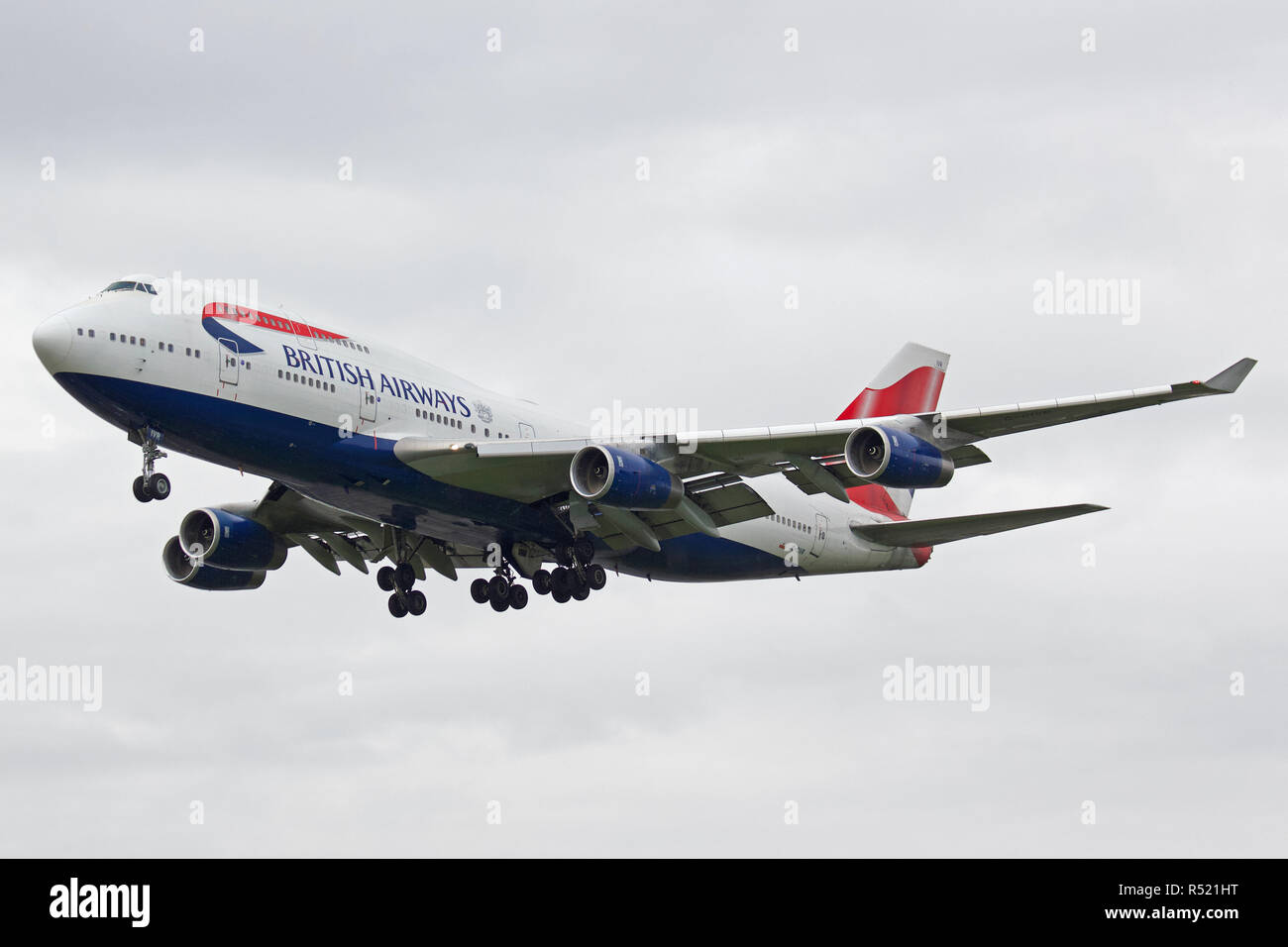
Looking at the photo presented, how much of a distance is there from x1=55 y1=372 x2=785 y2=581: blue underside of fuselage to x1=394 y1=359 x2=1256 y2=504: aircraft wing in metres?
0.64

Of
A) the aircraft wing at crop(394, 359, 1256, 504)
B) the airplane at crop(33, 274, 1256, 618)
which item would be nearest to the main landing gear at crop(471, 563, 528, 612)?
the airplane at crop(33, 274, 1256, 618)

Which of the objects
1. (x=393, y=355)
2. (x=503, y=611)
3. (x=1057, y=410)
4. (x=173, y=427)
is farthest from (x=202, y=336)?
(x=1057, y=410)

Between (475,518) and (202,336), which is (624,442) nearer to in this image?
(475,518)

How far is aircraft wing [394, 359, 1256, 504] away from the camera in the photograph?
39.5 metres

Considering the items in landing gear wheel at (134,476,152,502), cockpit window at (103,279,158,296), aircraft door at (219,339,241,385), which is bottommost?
landing gear wheel at (134,476,152,502)

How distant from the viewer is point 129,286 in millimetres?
38875

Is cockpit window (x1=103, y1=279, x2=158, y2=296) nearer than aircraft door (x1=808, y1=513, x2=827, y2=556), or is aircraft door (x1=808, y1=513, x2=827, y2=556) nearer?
cockpit window (x1=103, y1=279, x2=158, y2=296)

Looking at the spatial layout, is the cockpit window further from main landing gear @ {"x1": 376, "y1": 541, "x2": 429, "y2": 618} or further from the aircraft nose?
main landing gear @ {"x1": 376, "y1": 541, "x2": 429, "y2": 618}

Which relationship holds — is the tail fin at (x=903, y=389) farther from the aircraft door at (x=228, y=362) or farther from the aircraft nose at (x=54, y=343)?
the aircraft nose at (x=54, y=343)

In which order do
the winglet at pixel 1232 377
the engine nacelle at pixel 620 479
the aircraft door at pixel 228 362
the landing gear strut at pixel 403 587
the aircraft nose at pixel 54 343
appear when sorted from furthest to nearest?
1. the landing gear strut at pixel 403 587
2. the engine nacelle at pixel 620 479
3. the aircraft door at pixel 228 362
4. the aircraft nose at pixel 54 343
5. the winglet at pixel 1232 377

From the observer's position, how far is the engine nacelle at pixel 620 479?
40.9 m

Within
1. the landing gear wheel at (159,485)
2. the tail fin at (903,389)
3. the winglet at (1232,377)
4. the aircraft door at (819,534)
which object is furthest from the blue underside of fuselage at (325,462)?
the winglet at (1232,377)

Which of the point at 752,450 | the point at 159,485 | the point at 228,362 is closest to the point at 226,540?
the point at 159,485

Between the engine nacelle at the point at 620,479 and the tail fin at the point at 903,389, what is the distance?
15.7 m
